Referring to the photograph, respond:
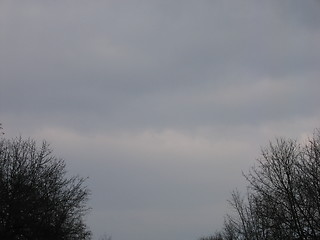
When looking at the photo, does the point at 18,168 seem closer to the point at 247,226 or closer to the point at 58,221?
the point at 58,221

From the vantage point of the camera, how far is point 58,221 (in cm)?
2714

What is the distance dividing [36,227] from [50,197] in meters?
2.77

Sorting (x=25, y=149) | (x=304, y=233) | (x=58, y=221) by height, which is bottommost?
(x=304, y=233)

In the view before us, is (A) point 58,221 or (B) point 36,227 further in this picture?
(A) point 58,221

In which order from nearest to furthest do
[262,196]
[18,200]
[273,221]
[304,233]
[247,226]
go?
[18,200] → [304,233] → [273,221] → [262,196] → [247,226]

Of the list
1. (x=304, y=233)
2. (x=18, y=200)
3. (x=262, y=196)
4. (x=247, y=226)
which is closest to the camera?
(x=18, y=200)

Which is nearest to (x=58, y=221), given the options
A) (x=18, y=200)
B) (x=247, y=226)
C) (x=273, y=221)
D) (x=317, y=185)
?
(x=18, y=200)

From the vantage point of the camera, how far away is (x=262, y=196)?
30.7m

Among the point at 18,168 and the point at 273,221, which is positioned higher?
the point at 18,168

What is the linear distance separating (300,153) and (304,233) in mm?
5217

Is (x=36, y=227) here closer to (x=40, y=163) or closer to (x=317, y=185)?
(x=40, y=163)

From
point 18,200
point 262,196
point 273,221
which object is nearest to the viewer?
point 18,200

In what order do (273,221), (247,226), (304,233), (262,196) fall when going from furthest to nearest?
(247,226) < (262,196) < (273,221) < (304,233)

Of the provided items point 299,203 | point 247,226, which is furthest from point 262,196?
point 247,226
